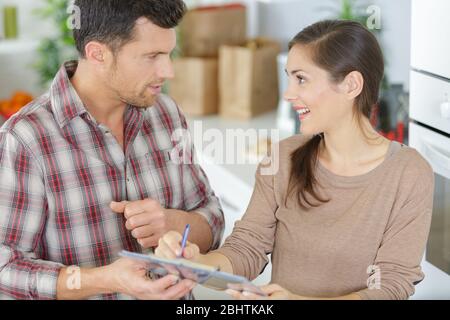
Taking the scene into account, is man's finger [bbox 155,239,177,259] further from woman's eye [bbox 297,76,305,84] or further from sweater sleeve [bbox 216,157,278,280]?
woman's eye [bbox 297,76,305,84]

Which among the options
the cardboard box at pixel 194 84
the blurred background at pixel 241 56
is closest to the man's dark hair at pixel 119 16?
the blurred background at pixel 241 56

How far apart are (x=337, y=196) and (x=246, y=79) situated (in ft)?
5.40

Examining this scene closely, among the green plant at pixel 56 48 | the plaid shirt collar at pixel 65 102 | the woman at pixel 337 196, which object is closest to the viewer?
the woman at pixel 337 196

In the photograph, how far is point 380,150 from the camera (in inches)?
60.2

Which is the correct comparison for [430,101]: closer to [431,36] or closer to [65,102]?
[431,36]

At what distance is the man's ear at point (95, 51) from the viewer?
156 cm

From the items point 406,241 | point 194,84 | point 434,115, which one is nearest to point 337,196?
point 406,241

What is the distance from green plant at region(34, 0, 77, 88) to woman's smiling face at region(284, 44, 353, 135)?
90.4 inches

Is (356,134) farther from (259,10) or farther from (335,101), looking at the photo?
(259,10)

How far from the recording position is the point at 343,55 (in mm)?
1479

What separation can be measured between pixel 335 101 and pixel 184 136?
388mm

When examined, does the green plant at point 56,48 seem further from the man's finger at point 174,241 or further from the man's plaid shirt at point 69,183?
the man's finger at point 174,241

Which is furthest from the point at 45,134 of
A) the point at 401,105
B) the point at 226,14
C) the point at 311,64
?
the point at 226,14

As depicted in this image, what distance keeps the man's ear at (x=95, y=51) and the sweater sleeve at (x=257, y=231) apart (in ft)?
1.23
